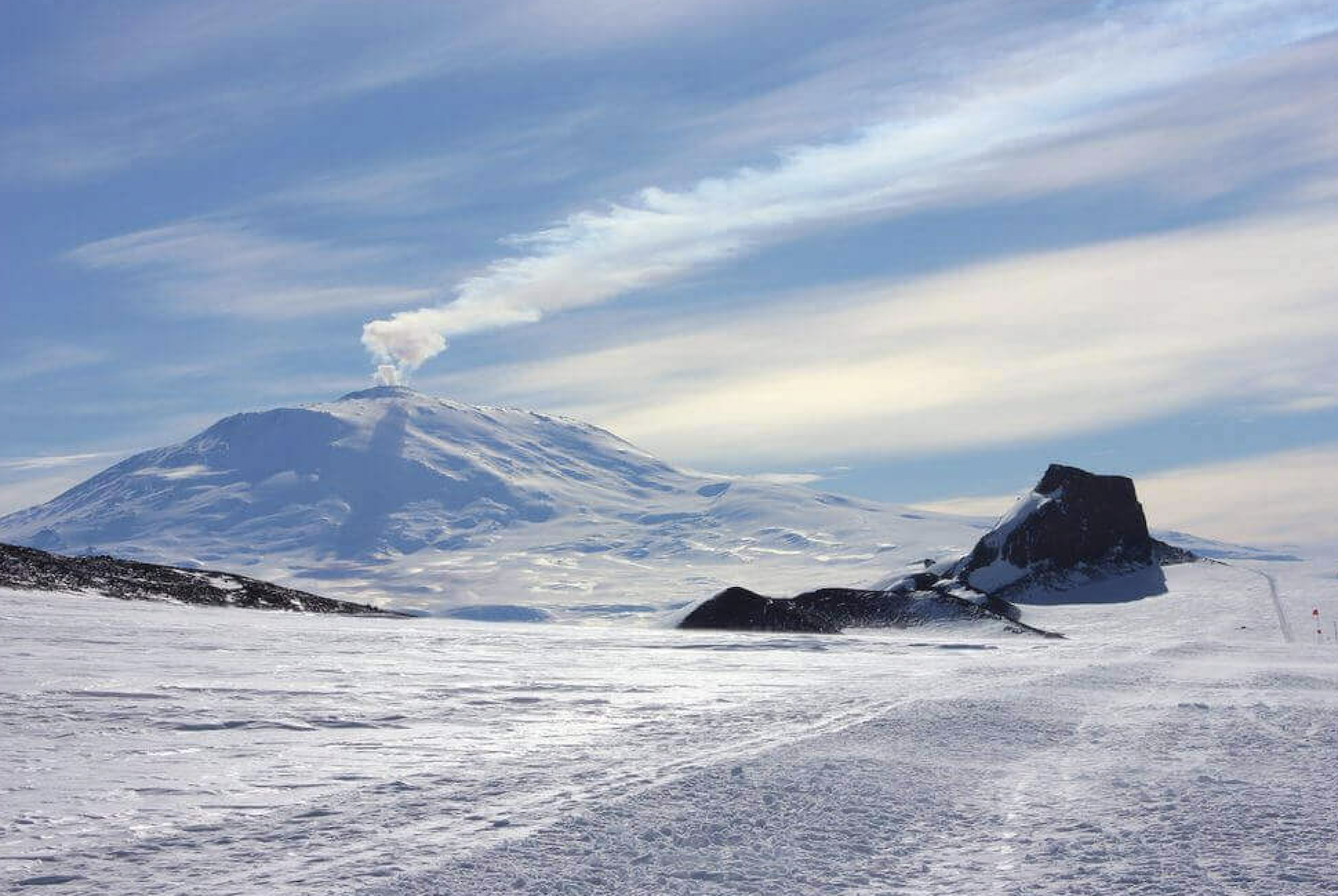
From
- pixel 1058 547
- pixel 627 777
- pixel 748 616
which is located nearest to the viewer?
pixel 627 777

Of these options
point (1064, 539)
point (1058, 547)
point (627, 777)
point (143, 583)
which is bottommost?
point (627, 777)

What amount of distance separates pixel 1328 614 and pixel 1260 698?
187ft

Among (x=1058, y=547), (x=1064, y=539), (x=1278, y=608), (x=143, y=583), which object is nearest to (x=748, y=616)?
(x=143, y=583)

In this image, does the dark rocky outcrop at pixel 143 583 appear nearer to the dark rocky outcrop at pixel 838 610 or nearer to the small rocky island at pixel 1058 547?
the dark rocky outcrop at pixel 838 610

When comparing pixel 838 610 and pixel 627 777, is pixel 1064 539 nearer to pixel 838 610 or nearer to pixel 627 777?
pixel 838 610

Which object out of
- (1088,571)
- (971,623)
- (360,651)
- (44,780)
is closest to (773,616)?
(971,623)

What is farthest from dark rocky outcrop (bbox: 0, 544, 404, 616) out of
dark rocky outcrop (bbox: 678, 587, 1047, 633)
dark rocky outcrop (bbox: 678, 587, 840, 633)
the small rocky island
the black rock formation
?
the black rock formation

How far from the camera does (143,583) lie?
38.0 metres

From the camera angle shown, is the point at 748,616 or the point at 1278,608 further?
the point at 1278,608

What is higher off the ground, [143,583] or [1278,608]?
[143,583]

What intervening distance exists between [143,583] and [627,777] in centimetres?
3117

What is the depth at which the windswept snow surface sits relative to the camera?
8273mm

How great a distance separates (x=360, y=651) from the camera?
82.8 ft

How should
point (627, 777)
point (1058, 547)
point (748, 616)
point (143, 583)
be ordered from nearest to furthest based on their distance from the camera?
point (627, 777) < point (143, 583) < point (748, 616) < point (1058, 547)
